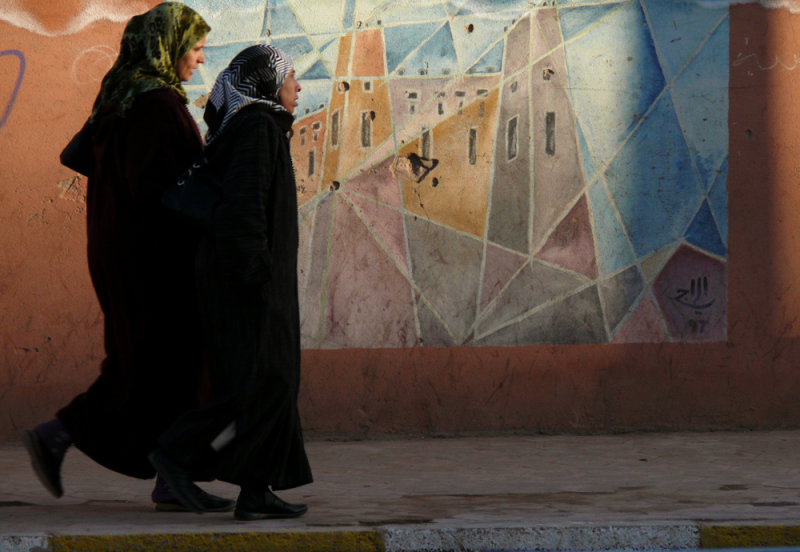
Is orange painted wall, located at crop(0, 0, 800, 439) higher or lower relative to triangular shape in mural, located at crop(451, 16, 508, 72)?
lower

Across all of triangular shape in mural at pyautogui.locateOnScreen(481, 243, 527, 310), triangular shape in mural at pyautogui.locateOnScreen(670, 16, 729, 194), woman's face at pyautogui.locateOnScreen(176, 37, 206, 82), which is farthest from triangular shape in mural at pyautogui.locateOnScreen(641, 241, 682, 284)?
woman's face at pyautogui.locateOnScreen(176, 37, 206, 82)

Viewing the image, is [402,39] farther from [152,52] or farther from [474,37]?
[152,52]

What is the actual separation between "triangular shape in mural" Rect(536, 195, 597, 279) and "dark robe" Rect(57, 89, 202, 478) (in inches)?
110

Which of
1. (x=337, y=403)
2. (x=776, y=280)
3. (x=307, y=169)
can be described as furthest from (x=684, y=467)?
(x=307, y=169)

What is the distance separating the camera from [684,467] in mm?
5211

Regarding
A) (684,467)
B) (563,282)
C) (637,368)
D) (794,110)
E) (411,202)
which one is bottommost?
(684,467)

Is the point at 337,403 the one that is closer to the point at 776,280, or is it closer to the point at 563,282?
the point at 563,282

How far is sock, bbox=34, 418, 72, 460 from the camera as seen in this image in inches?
153

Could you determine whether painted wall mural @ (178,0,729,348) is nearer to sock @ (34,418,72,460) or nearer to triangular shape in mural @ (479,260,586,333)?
triangular shape in mural @ (479,260,586,333)

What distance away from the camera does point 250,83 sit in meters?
3.79

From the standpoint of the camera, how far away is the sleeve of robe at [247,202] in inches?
141

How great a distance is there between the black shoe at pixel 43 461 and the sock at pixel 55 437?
0.01 m

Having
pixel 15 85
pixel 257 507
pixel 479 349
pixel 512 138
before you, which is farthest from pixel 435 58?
pixel 257 507

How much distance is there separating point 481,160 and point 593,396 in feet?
4.76
